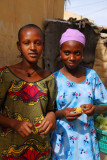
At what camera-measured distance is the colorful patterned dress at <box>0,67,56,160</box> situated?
1251mm

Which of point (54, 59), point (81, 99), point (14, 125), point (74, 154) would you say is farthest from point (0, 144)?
point (54, 59)

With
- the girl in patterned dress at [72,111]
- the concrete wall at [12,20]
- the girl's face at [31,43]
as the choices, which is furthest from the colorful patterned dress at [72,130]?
the concrete wall at [12,20]

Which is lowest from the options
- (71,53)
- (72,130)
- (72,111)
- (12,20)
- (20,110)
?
(72,130)

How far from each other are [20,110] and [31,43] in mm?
557

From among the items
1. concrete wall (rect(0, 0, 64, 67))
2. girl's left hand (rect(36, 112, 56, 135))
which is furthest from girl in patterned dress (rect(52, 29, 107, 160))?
concrete wall (rect(0, 0, 64, 67))

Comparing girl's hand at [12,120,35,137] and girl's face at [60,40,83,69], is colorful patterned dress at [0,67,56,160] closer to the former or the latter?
girl's hand at [12,120,35,137]

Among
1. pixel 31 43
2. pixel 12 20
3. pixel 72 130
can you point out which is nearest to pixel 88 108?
pixel 72 130

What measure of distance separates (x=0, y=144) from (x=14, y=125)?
230 millimetres

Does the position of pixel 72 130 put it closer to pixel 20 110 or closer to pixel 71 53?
pixel 20 110

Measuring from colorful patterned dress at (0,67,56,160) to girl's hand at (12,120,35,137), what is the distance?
89 mm

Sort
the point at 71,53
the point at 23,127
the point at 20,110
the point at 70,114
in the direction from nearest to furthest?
the point at 23,127 → the point at 20,110 → the point at 70,114 → the point at 71,53

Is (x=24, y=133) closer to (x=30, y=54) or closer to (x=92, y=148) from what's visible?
(x=30, y=54)

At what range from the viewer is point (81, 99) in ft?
5.13

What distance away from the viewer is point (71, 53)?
1548mm
